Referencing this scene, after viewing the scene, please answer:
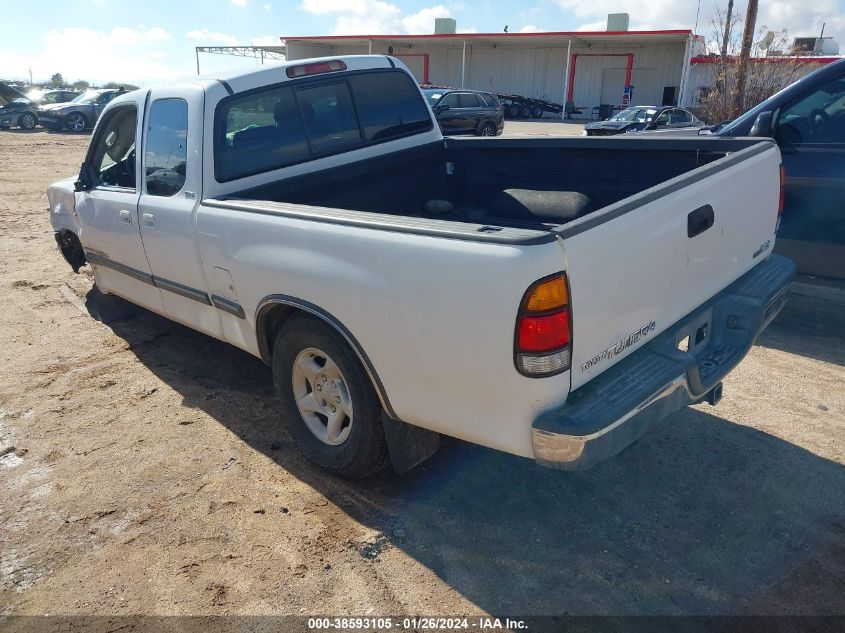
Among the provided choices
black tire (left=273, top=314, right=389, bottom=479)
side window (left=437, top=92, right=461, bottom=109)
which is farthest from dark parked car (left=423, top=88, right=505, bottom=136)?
black tire (left=273, top=314, right=389, bottom=479)

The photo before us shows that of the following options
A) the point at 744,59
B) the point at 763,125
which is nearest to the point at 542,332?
the point at 763,125

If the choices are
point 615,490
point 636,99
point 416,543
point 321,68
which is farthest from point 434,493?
point 636,99

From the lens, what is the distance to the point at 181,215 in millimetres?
3846

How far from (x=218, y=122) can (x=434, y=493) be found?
2.45 meters

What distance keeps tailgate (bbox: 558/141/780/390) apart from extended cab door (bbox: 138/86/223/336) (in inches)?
81.2

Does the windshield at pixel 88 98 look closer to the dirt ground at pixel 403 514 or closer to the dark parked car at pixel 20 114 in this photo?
the dark parked car at pixel 20 114

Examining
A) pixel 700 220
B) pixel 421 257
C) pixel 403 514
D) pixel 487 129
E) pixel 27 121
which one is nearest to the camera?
pixel 421 257

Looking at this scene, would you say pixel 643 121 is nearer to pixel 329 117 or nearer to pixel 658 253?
pixel 329 117

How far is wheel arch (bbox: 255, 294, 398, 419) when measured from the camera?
2.86 m

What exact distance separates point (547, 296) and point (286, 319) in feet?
5.34

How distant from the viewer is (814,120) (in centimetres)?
580

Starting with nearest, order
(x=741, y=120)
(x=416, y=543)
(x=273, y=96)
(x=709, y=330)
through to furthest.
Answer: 1. (x=416, y=543)
2. (x=709, y=330)
3. (x=273, y=96)
4. (x=741, y=120)

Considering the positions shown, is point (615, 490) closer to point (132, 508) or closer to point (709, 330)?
point (709, 330)

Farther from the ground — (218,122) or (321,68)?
(321,68)
